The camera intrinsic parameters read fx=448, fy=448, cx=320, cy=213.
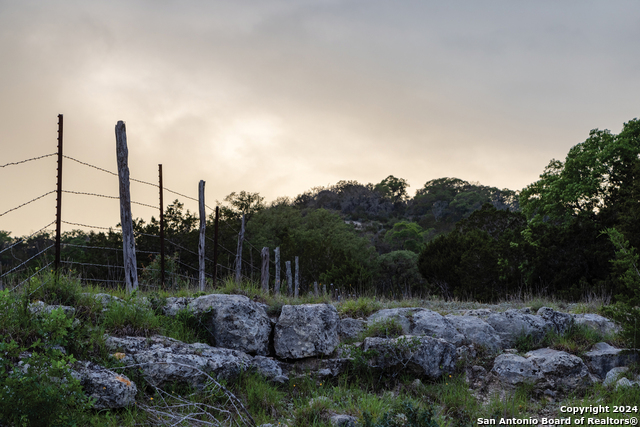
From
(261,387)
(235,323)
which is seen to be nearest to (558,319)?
(261,387)

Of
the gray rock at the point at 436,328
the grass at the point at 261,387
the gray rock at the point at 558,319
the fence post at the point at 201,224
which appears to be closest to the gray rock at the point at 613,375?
the grass at the point at 261,387

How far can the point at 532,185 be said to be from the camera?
25.7m

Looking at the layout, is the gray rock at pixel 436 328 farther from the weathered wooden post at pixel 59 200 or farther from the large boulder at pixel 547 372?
the weathered wooden post at pixel 59 200

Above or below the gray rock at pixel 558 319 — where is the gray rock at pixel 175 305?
above

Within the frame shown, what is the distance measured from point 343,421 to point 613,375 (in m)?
4.38

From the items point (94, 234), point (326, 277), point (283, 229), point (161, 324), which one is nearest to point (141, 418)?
point (161, 324)

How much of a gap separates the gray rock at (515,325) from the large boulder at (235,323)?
4.19m

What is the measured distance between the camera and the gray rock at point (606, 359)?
22.9 feet

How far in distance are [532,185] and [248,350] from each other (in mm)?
23387

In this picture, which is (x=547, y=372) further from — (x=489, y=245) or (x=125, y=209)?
(x=489, y=245)

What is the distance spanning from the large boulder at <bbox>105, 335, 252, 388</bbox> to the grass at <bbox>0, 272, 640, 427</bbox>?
0.15 metres

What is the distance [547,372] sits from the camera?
22.1 ft

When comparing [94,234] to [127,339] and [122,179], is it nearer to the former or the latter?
[122,179]

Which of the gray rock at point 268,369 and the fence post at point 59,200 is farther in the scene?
the fence post at point 59,200
